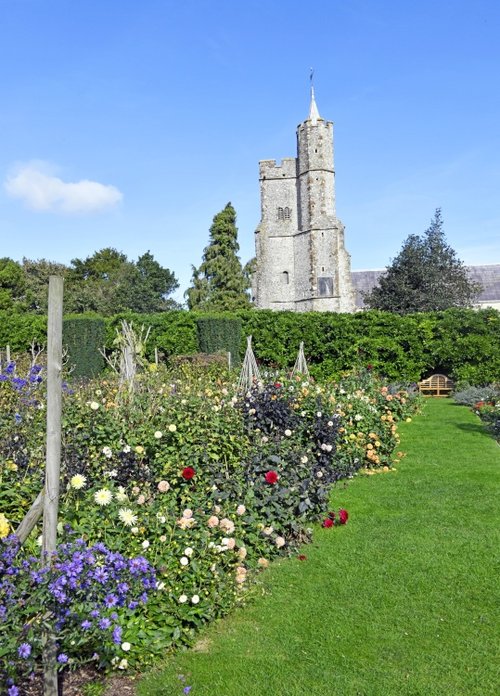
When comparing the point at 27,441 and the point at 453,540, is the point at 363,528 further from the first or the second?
the point at 27,441

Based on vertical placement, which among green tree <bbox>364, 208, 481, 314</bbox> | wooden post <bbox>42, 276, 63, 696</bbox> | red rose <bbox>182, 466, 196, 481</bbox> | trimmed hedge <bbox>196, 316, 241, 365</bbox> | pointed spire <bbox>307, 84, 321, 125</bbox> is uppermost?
pointed spire <bbox>307, 84, 321, 125</bbox>

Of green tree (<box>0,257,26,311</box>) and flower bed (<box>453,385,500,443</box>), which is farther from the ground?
green tree (<box>0,257,26,311</box>)

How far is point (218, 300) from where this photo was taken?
3547 centimetres

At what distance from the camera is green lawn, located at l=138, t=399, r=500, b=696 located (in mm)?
2779

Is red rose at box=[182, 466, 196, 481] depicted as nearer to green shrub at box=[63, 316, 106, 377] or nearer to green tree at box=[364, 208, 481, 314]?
green shrub at box=[63, 316, 106, 377]

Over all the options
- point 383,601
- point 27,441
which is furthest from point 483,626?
point 27,441

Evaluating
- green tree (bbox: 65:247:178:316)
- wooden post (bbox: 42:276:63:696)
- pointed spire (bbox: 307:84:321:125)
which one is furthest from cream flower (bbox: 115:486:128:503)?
pointed spire (bbox: 307:84:321:125)

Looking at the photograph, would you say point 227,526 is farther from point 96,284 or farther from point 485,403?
point 96,284

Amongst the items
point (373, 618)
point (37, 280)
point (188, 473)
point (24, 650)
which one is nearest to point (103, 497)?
point (188, 473)

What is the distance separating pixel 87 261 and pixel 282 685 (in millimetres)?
43028

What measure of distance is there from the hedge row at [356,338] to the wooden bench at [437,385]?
0.88ft

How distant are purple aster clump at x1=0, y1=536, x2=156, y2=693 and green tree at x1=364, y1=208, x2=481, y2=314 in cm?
2310

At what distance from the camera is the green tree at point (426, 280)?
24.2m

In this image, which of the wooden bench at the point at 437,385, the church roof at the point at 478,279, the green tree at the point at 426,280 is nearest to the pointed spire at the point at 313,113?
the church roof at the point at 478,279
